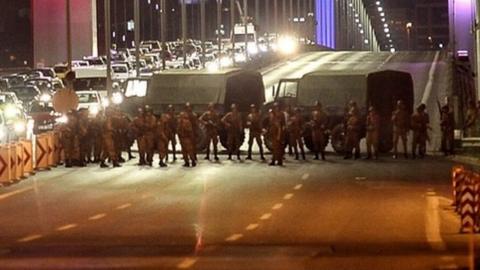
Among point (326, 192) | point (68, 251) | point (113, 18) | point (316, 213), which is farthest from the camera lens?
point (113, 18)

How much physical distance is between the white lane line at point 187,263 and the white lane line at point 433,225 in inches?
147

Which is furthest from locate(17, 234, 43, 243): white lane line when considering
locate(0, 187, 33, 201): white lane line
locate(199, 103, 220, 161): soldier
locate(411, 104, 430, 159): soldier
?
locate(411, 104, 430, 159): soldier

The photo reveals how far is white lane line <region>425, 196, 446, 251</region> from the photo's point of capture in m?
19.0

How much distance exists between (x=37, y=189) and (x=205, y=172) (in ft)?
20.2

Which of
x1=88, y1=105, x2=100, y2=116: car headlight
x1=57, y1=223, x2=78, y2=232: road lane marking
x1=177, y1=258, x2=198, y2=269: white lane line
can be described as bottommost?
x1=57, y1=223, x2=78, y2=232: road lane marking

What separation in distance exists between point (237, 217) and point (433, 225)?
397 cm

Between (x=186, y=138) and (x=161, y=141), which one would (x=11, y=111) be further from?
(x=186, y=138)

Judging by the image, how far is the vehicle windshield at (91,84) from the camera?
63.5 metres

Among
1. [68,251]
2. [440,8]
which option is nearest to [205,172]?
[68,251]

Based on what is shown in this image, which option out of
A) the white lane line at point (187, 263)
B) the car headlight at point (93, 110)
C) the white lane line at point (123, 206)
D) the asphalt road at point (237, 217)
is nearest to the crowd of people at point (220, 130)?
the asphalt road at point (237, 217)

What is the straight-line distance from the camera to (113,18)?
12825 centimetres

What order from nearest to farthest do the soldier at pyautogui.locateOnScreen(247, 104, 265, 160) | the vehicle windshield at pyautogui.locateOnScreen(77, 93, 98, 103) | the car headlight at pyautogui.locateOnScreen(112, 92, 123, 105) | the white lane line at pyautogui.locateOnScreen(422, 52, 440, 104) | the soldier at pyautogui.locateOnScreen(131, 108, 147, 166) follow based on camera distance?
the soldier at pyautogui.locateOnScreen(131, 108, 147, 166) < the soldier at pyautogui.locateOnScreen(247, 104, 265, 160) < the car headlight at pyautogui.locateOnScreen(112, 92, 123, 105) < the vehicle windshield at pyautogui.locateOnScreen(77, 93, 98, 103) < the white lane line at pyautogui.locateOnScreen(422, 52, 440, 104)

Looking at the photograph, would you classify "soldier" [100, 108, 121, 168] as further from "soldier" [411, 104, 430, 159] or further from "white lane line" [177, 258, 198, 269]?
"white lane line" [177, 258, 198, 269]

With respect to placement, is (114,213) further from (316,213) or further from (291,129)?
(291,129)
